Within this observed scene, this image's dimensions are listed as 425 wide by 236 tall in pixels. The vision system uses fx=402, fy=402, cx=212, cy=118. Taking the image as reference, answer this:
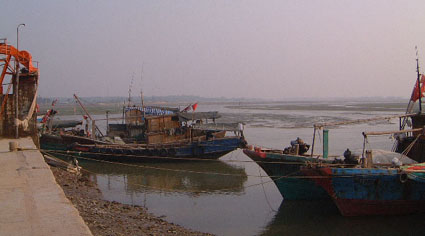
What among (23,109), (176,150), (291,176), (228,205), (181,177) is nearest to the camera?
(291,176)

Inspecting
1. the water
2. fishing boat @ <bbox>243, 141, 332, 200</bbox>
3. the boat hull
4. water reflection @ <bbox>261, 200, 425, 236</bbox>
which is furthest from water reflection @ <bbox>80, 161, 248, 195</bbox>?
water reflection @ <bbox>261, 200, 425, 236</bbox>

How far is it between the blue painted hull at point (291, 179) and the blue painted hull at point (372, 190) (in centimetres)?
150

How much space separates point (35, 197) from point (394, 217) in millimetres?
9287

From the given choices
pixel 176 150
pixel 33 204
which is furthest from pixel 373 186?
pixel 176 150

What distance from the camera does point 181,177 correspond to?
17.3 meters

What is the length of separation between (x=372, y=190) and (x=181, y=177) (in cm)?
856

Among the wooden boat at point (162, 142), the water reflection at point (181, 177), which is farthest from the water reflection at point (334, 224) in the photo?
the wooden boat at point (162, 142)

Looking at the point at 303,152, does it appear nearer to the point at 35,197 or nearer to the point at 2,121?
the point at 35,197

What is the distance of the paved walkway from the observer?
20.2 feet

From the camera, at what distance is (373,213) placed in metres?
11.3

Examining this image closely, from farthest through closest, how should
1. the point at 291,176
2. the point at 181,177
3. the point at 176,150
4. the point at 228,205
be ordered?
the point at 176,150 < the point at 181,177 < the point at 228,205 < the point at 291,176

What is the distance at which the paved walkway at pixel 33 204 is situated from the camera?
6.17 m

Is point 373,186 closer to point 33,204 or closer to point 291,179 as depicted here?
point 291,179

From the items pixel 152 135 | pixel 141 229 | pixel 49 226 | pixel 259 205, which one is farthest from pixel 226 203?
pixel 152 135
